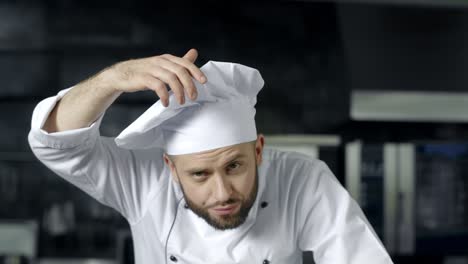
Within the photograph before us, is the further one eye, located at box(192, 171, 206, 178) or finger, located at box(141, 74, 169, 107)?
eye, located at box(192, 171, 206, 178)

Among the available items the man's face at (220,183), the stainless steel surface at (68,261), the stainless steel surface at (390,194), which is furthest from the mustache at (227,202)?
the stainless steel surface at (390,194)

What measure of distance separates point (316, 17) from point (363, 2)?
0.22 m

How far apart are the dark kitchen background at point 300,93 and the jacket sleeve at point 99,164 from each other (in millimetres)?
1277

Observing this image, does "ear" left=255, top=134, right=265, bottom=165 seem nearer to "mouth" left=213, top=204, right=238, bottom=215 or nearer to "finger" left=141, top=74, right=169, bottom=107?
"mouth" left=213, top=204, right=238, bottom=215

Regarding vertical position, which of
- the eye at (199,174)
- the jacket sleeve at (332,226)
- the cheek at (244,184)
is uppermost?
the eye at (199,174)

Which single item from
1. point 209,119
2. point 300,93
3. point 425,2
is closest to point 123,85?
point 209,119

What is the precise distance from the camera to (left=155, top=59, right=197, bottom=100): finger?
94 cm

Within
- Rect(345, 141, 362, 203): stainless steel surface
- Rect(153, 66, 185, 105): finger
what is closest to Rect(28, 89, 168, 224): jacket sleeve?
Rect(153, 66, 185, 105): finger

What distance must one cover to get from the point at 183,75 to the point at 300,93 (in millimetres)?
1809

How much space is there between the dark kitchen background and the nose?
1521 millimetres

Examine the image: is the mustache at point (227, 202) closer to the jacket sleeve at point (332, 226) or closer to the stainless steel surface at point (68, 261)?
the jacket sleeve at point (332, 226)

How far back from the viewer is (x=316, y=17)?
2777mm

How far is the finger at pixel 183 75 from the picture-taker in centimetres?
94

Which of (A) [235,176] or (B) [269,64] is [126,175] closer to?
(A) [235,176]
